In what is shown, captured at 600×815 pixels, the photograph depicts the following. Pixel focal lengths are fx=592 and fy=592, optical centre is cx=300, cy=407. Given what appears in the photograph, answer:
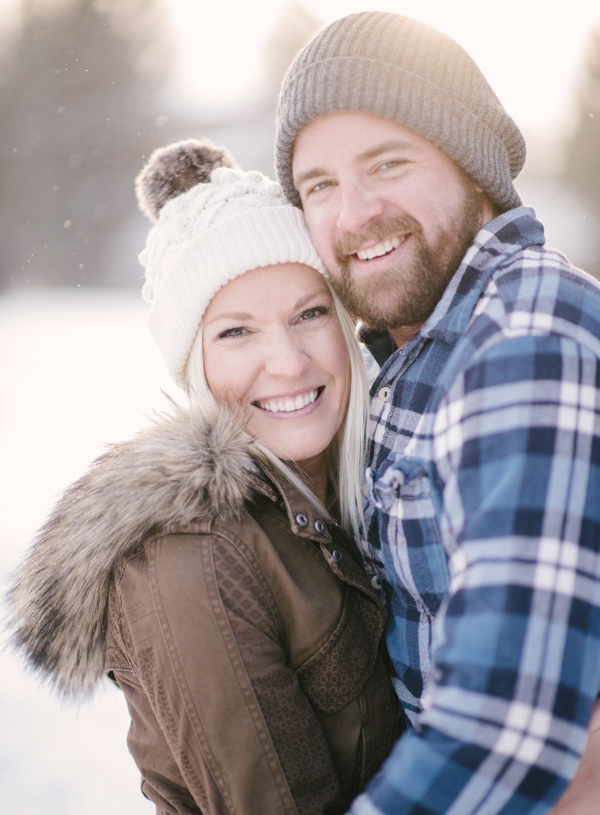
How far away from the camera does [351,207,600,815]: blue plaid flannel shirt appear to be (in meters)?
0.84

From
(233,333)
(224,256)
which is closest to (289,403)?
(233,333)

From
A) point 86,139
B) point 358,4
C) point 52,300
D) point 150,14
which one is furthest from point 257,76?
point 358,4

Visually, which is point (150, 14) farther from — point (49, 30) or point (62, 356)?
point (62, 356)

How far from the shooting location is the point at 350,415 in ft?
6.20

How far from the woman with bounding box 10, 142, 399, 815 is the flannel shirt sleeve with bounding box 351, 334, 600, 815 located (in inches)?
13.4

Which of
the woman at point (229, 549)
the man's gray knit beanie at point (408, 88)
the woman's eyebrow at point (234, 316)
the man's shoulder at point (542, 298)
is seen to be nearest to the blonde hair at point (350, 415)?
the woman at point (229, 549)

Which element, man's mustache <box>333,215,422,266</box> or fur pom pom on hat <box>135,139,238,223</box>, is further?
fur pom pom on hat <box>135,139,238,223</box>

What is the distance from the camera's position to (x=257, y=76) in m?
10.1

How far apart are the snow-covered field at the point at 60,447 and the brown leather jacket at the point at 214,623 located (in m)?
0.19

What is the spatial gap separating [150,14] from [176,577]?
36.8ft

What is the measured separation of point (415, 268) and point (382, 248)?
0.11m

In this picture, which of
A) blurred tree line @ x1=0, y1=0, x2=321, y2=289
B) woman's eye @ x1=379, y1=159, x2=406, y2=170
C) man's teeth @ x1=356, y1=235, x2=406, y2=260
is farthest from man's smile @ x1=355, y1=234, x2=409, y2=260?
blurred tree line @ x1=0, y1=0, x2=321, y2=289

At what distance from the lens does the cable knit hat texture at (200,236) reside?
5.53 ft

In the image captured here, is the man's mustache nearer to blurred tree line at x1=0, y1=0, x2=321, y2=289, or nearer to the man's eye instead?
the man's eye
